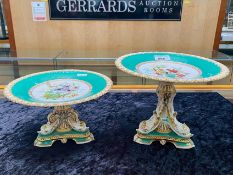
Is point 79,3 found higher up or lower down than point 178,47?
higher up

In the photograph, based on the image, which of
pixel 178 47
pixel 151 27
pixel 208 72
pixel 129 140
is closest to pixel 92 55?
pixel 151 27

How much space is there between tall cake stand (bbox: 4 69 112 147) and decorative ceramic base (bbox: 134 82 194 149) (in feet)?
1.71

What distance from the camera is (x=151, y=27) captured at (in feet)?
12.8

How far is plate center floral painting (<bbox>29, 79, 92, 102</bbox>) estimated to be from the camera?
1.94 m

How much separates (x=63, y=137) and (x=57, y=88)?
478mm

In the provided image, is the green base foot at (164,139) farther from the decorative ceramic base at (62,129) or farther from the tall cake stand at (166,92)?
the decorative ceramic base at (62,129)

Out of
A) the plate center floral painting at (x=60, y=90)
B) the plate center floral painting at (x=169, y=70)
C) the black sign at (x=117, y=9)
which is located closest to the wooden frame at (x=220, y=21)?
the black sign at (x=117, y=9)

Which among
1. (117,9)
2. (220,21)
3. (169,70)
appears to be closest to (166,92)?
(169,70)

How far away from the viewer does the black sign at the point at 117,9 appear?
3727mm

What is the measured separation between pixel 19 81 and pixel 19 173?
82cm

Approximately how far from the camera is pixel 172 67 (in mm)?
2281

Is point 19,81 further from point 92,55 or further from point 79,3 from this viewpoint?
point 79,3

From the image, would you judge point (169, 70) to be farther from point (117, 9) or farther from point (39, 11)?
point (39, 11)

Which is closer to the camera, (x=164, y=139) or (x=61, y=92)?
(x=61, y=92)
